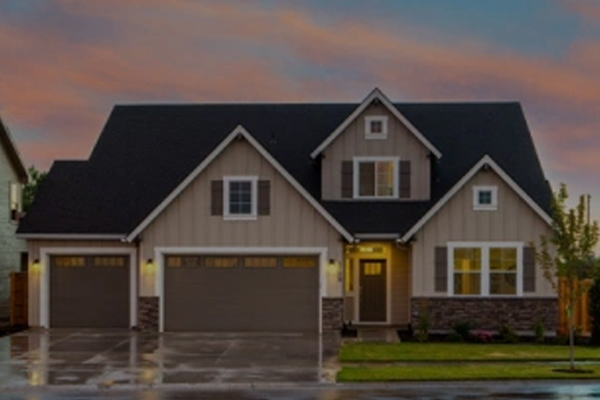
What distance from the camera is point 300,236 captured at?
32156 millimetres

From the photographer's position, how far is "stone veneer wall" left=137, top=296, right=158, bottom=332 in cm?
3244

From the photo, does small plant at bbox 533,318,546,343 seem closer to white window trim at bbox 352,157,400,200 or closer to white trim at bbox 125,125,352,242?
white trim at bbox 125,125,352,242

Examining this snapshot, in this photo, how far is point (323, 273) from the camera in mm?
32156

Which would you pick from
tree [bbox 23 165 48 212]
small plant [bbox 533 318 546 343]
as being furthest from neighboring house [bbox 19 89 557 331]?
tree [bbox 23 165 48 212]

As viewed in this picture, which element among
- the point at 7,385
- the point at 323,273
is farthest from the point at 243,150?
the point at 7,385

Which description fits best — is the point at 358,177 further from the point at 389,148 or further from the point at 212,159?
the point at 212,159

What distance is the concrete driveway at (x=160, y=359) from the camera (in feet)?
70.3

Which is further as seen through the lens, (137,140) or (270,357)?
(137,140)

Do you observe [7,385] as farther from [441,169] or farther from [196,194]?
[441,169]

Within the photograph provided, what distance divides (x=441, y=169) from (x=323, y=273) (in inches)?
277

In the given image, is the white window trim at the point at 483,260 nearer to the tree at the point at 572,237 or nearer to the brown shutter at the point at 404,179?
the brown shutter at the point at 404,179

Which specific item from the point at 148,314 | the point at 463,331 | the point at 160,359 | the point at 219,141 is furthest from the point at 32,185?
the point at 160,359

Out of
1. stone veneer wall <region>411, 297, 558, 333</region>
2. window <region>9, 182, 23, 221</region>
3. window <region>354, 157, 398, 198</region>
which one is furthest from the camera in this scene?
window <region>9, 182, 23, 221</region>

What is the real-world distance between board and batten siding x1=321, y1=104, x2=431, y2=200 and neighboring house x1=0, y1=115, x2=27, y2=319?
12.7 metres
